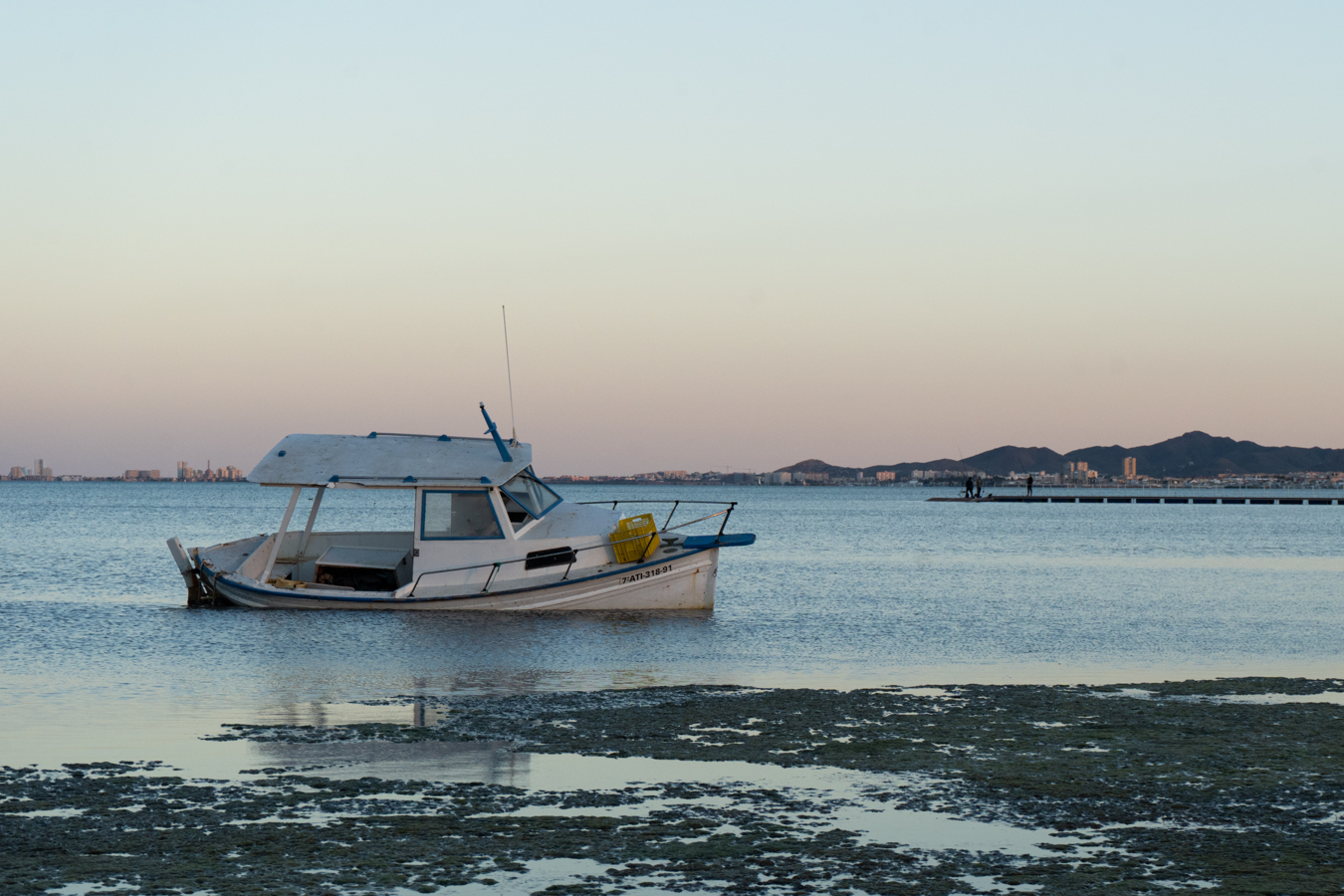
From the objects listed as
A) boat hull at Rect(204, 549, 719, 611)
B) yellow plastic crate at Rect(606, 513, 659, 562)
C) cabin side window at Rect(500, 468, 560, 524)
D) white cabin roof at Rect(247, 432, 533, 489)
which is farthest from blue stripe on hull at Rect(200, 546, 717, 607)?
white cabin roof at Rect(247, 432, 533, 489)

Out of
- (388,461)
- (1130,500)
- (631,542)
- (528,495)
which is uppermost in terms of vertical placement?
(388,461)

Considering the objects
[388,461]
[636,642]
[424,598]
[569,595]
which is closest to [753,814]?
Answer: [636,642]

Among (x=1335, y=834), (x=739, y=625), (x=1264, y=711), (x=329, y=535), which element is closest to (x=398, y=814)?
(x=1335, y=834)

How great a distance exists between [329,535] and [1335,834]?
23.0 meters

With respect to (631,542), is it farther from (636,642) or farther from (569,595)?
(636,642)

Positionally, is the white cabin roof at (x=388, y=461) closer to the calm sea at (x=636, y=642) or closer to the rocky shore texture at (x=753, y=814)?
the calm sea at (x=636, y=642)

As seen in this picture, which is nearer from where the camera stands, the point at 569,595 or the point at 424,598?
the point at 424,598

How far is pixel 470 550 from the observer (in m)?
24.8

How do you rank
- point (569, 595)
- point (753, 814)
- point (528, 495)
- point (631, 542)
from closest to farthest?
point (753, 814)
point (569, 595)
point (631, 542)
point (528, 495)

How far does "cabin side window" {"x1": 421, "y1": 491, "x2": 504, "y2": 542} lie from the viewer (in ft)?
81.0

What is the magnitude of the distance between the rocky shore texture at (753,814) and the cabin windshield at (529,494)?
480 inches

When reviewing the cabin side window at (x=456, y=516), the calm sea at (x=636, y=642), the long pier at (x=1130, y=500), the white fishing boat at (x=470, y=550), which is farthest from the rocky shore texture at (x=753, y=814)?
the long pier at (x=1130, y=500)

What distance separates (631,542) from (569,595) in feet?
5.23

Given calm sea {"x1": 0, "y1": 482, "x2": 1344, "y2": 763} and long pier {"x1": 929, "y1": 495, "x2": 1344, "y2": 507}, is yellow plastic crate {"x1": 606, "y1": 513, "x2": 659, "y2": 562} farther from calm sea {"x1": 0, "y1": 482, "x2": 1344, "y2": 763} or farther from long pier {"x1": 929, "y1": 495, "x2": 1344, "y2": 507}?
long pier {"x1": 929, "y1": 495, "x2": 1344, "y2": 507}
